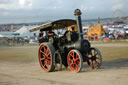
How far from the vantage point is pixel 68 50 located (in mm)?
8445

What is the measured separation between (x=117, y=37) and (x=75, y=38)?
2980cm

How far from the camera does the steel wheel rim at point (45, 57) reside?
863 cm

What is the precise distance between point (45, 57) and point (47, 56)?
0.68 ft

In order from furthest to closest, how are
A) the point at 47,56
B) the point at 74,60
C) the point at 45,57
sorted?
the point at 45,57 → the point at 47,56 → the point at 74,60

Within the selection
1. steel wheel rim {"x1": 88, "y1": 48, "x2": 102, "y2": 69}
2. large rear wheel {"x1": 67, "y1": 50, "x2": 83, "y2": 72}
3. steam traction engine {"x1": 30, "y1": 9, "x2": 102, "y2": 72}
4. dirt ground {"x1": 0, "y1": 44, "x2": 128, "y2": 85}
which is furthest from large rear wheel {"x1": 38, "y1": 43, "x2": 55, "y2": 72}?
steel wheel rim {"x1": 88, "y1": 48, "x2": 102, "y2": 69}

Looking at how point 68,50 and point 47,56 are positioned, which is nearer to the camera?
point 68,50

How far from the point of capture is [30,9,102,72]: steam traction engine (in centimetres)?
788

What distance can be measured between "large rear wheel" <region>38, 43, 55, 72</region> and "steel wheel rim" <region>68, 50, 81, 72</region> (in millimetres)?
814

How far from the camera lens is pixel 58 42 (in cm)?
885

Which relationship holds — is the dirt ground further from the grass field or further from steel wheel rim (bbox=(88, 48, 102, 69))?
the grass field

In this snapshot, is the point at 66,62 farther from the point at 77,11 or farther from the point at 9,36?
the point at 9,36

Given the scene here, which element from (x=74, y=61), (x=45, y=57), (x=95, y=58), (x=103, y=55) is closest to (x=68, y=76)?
(x=74, y=61)

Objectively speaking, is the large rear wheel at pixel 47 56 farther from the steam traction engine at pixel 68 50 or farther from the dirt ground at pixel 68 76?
the dirt ground at pixel 68 76

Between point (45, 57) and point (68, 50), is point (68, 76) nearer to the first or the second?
point (68, 50)
